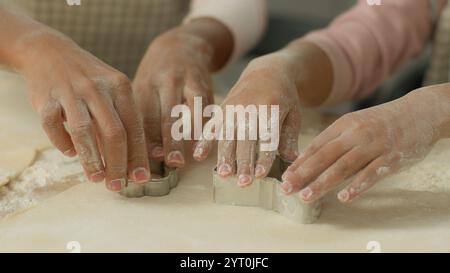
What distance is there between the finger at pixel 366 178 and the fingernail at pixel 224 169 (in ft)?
0.41

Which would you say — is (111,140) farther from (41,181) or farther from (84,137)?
(41,181)

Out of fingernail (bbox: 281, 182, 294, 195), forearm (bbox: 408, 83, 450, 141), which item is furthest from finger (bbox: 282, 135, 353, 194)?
forearm (bbox: 408, 83, 450, 141)

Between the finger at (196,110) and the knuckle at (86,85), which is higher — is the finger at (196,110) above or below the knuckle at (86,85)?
below

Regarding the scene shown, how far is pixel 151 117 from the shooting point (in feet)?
2.78

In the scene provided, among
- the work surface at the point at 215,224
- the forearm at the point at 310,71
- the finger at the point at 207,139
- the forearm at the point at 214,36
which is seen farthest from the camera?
the forearm at the point at 214,36

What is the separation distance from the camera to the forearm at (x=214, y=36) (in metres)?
1.04

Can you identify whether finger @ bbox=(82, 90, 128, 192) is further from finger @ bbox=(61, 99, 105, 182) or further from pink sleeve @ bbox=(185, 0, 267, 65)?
pink sleeve @ bbox=(185, 0, 267, 65)

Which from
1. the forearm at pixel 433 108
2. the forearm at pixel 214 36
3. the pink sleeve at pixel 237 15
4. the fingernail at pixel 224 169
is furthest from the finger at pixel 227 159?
the pink sleeve at pixel 237 15

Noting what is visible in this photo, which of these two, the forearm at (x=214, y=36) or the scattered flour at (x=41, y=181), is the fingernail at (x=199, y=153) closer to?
the scattered flour at (x=41, y=181)

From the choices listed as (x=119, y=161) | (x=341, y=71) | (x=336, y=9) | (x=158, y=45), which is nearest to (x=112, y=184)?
(x=119, y=161)

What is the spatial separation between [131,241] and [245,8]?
613 millimetres

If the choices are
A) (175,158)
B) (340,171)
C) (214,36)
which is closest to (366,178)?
(340,171)

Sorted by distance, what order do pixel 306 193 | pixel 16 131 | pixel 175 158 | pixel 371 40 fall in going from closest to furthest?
pixel 306 193, pixel 175 158, pixel 16 131, pixel 371 40

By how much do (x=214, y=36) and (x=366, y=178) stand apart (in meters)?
0.47
